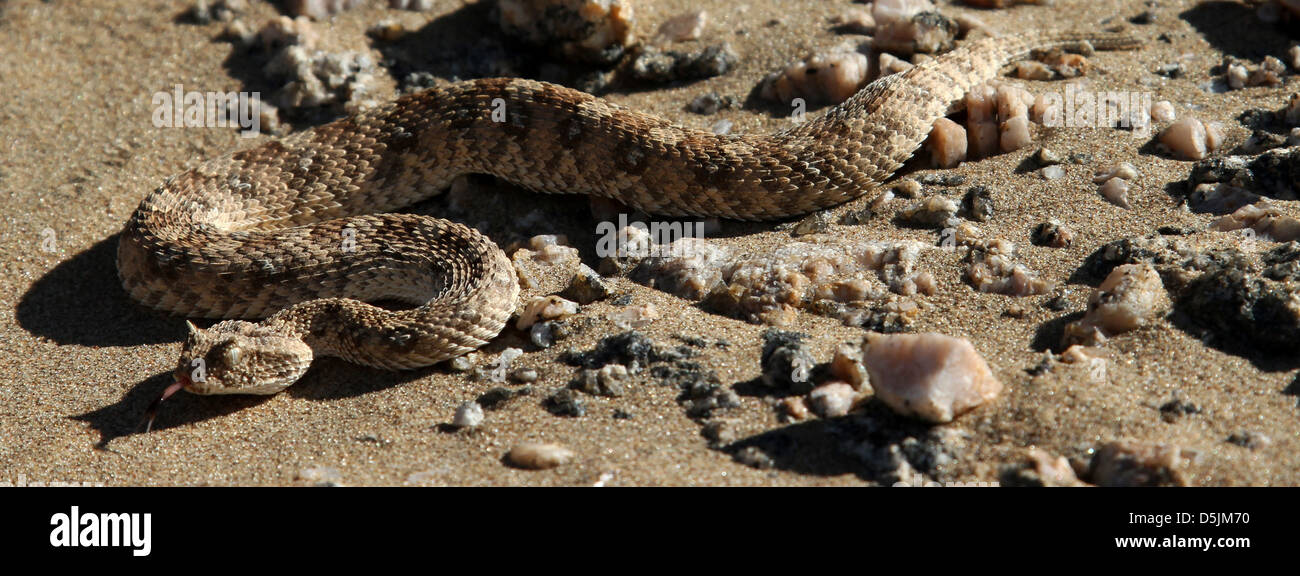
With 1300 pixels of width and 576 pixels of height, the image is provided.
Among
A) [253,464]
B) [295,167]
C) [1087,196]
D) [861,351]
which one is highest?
[1087,196]

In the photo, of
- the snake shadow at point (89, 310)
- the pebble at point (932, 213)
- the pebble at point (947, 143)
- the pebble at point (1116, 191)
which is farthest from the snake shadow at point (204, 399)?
the pebble at point (1116, 191)

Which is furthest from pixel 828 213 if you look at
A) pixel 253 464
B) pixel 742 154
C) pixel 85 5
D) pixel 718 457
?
pixel 85 5

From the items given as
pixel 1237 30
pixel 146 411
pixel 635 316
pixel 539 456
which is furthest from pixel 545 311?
pixel 1237 30

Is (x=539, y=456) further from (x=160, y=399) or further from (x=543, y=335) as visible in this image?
(x=160, y=399)

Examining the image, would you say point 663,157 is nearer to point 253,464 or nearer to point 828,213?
point 828,213

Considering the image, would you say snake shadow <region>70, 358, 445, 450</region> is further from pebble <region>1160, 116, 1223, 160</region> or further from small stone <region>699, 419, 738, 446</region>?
pebble <region>1160, 116, 1223, 160</region>

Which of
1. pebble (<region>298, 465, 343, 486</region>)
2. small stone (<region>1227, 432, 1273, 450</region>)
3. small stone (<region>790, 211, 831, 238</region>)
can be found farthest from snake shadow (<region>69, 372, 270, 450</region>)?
small stone (<region>1227, 432, 1273, 450</region>)

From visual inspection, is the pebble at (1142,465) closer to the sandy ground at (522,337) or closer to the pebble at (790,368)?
the sandy ground at (522,337)
